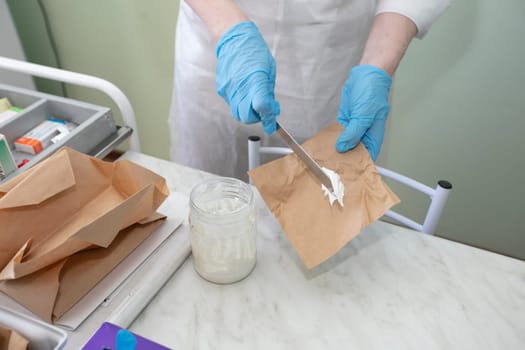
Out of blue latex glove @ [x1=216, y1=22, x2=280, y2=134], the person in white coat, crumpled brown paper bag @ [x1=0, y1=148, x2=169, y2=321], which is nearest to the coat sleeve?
the person in white coat

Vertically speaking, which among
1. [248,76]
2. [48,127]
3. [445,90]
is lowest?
[445,90]

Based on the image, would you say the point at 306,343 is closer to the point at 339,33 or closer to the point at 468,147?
the point at 339,33

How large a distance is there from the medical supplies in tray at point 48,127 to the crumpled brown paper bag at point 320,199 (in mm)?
349

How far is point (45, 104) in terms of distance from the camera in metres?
0.80

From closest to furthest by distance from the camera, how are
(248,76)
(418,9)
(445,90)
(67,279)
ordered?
(67,279) → (248,76) → (418,9) → (445,90)

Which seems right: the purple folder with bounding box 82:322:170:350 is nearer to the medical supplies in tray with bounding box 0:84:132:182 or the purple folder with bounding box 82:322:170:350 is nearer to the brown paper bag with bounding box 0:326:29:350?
the brown paper bag with bounding box 0:326:29:350

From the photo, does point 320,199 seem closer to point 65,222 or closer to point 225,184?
point 225,184

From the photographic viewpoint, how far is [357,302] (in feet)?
1.78

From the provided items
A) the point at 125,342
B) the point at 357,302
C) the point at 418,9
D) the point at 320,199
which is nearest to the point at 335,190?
the point at 320,199

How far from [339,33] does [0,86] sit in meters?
0.73

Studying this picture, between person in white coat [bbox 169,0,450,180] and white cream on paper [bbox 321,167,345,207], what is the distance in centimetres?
6

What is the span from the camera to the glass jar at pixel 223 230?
0.51m

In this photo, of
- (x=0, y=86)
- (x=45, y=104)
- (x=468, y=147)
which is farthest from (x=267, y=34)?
(x=468, y=147)

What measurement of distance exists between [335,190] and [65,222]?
0.38m
